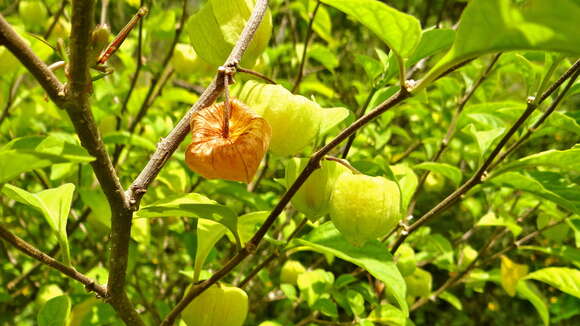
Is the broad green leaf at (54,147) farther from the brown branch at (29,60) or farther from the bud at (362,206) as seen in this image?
the bud at (362,206)

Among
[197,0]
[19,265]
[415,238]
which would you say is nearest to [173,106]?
[19,265]

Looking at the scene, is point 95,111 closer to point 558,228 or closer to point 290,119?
point 290,119

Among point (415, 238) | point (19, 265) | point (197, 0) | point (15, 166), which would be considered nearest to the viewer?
point (15, 166)

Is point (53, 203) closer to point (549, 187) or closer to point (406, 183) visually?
point (406, 183)

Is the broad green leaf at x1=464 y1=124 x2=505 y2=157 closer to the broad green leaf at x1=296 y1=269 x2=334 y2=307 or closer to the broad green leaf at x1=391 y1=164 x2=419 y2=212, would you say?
the broad green leaf at x1=391 y1=164 x2=419 y2=212

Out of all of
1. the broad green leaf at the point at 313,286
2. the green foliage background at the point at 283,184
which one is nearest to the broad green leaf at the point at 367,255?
the green foliage background at the point at 283,184

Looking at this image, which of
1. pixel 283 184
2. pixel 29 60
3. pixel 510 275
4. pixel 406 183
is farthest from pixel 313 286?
Answer: pixel 29 60

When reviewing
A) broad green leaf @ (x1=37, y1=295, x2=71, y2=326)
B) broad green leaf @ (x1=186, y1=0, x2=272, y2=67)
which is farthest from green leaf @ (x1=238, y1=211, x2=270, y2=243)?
broad green leaf @ (x1=37, y1=295, x2=71, y2=326)
